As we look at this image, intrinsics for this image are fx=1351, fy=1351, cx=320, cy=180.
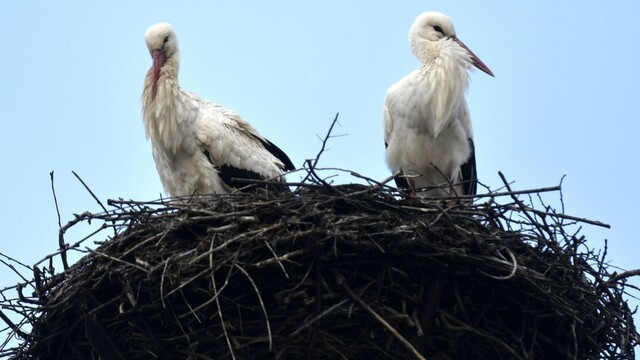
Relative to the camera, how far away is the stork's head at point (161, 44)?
6266 millimetres

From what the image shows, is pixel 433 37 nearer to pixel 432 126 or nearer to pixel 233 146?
pixel 432 126

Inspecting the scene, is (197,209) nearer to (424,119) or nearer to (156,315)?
(156,315)

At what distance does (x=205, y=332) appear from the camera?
4.50 m

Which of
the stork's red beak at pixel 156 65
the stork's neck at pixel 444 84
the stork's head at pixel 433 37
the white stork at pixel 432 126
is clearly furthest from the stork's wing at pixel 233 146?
the stork's head at pixel 433 37

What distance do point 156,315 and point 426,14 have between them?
2.64 m

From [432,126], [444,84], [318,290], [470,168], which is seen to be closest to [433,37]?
[444,84]

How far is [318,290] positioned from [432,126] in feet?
6.21

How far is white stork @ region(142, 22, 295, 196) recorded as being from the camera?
19.7 feet

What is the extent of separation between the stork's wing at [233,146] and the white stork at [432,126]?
57 centimetres

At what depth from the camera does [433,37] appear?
258 inches

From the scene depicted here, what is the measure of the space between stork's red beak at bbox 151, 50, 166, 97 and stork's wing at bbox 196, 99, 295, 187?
24 centimetres

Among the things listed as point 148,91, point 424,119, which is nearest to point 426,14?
point 424,119

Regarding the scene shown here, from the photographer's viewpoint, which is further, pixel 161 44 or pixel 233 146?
pixel 161 44

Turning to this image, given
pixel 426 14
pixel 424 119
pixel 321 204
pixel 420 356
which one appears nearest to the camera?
pixel 420 356
